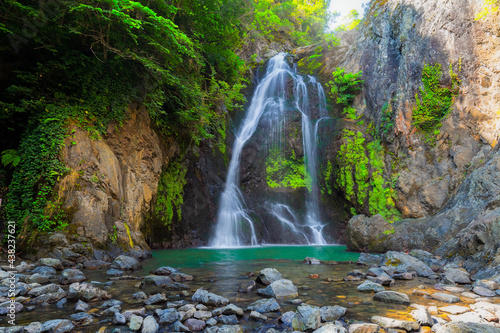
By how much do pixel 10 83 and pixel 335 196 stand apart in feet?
49.5

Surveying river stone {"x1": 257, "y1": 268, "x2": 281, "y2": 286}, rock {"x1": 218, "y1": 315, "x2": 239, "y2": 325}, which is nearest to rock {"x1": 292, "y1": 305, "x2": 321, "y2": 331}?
rock {"x1": 218, "y1": 315, "x2": 239, "y2": 325}

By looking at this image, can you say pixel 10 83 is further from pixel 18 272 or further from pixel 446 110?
pixel 446 110

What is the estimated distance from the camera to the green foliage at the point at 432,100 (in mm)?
12883

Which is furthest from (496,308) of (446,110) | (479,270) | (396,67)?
(396,67)

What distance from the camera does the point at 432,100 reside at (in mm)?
13180

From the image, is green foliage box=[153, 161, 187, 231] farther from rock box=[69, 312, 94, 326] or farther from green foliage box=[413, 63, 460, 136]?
green foliage box=[413, 63, 460, 136]

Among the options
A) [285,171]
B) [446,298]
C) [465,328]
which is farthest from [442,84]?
[465,328]

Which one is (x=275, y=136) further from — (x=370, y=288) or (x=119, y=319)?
(x=119, y=319)

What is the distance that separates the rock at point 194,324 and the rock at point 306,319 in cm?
98

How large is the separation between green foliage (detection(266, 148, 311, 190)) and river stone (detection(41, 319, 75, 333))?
14.2m

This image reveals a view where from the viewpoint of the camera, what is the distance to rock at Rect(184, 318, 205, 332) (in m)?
2.90

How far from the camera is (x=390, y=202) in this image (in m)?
13.9

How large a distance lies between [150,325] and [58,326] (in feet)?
2.89

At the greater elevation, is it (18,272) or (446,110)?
(446,110)
